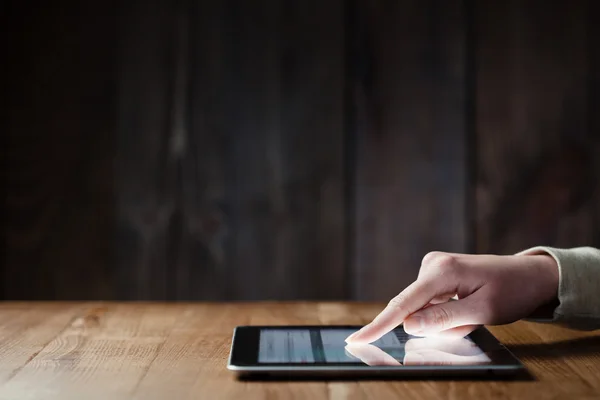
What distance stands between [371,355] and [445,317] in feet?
0.40

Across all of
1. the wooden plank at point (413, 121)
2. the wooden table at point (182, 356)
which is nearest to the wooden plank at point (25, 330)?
the wooden table at point (182, 356)

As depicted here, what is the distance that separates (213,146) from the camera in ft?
6.09

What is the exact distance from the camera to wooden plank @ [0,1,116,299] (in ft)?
6.03

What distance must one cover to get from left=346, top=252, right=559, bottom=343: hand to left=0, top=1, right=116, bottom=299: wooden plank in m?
1.20

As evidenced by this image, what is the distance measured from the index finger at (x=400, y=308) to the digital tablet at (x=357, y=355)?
0.04ft

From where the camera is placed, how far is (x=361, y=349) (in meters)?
0.77

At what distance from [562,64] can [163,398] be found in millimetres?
1596

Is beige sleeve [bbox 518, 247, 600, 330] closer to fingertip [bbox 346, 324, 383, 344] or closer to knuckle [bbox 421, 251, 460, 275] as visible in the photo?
knuckle [bbox 421, 251, 460, 275]

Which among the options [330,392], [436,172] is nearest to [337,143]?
[436,172]

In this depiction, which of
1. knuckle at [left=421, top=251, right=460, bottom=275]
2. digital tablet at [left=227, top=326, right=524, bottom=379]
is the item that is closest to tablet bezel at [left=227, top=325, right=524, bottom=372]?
digital tablet at [left=227, top=326, right=524, bottom=379]

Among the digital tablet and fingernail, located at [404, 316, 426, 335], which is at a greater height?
fingernail, located at [404, 316, 426, 335]

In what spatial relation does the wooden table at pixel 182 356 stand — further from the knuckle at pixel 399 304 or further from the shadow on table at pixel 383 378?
the knuckle at pixel 399 304

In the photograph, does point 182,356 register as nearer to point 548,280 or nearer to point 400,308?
point 400,308

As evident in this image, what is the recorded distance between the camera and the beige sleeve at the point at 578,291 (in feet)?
2.92
